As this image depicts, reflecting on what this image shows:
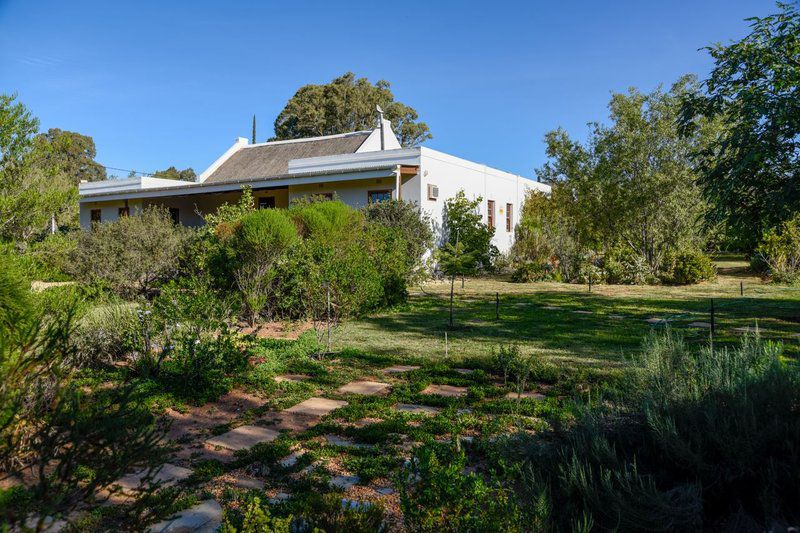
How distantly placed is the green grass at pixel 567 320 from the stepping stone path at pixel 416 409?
1561mm

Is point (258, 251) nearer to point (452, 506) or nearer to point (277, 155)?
point (452, 506)

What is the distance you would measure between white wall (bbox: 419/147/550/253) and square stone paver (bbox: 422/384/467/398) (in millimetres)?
13243

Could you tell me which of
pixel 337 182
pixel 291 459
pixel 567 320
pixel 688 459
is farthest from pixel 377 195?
pixel 688 459

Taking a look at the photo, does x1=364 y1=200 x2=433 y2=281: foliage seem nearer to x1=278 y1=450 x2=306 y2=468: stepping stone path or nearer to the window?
the window

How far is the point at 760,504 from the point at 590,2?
41.8 feet

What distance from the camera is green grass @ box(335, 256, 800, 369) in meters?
6.82

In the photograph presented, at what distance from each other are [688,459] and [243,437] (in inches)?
112

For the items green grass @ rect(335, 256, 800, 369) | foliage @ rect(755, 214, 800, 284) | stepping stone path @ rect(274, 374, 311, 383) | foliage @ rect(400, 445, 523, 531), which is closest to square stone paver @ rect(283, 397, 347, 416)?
stepping stone path @ rect(274, 374, 311, 383)

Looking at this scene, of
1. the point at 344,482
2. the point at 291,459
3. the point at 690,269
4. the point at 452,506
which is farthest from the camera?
the point at 690,269

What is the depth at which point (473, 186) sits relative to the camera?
21000 mm

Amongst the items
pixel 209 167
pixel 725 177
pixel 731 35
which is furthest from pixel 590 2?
pixel 209 167

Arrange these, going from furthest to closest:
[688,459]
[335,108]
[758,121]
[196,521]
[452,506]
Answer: [335,108], [758,121], [196,521], [688,459], [452,506]

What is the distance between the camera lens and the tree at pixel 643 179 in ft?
49.9

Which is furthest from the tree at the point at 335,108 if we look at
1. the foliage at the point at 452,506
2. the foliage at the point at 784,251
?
the foliage at the point at 452,506
